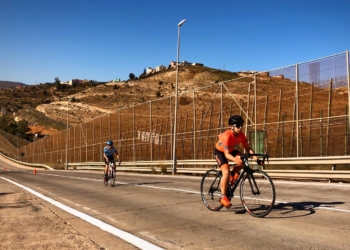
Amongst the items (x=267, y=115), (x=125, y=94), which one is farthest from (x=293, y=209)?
(x=125, y=94)

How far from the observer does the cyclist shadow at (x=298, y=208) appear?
783 cm

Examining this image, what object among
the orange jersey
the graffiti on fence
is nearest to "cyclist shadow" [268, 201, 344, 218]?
the orange jersey

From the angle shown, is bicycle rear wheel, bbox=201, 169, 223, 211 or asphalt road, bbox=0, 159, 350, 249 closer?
asphalt road, bbox=0, 159, 350, 249

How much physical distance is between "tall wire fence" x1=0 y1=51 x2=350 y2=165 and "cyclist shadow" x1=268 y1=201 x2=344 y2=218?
786cm

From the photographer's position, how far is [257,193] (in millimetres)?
7629

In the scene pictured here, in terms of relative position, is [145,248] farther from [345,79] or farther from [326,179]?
[345,79]

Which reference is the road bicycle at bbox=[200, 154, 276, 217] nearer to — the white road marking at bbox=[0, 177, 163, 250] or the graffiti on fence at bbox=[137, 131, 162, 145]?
the white road marking at bbox=[0, 177, 163, 250]

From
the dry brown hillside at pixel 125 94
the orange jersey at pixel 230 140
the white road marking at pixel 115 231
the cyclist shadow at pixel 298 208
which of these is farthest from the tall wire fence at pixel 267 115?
the dry brown hillside at pixel 125 94

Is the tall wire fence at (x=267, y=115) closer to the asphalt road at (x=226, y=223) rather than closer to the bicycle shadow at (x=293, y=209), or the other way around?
the asphalt road at (x=226, y=223)

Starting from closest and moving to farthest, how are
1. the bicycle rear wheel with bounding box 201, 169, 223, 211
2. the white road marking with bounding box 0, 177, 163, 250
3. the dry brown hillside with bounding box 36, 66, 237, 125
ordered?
the white road marking with bounding box 0, 177, 163, 250 → the bicycle rear wheel with bounding box 201, 169, 223, 211 → the dry brown hillside with bounding box 36, 66, 237, 125

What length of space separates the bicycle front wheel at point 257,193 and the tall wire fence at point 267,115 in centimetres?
961

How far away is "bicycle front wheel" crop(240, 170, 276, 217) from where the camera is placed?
292 inches

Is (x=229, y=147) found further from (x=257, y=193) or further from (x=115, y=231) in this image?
(x=115, y=231)

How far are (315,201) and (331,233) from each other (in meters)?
3.43
